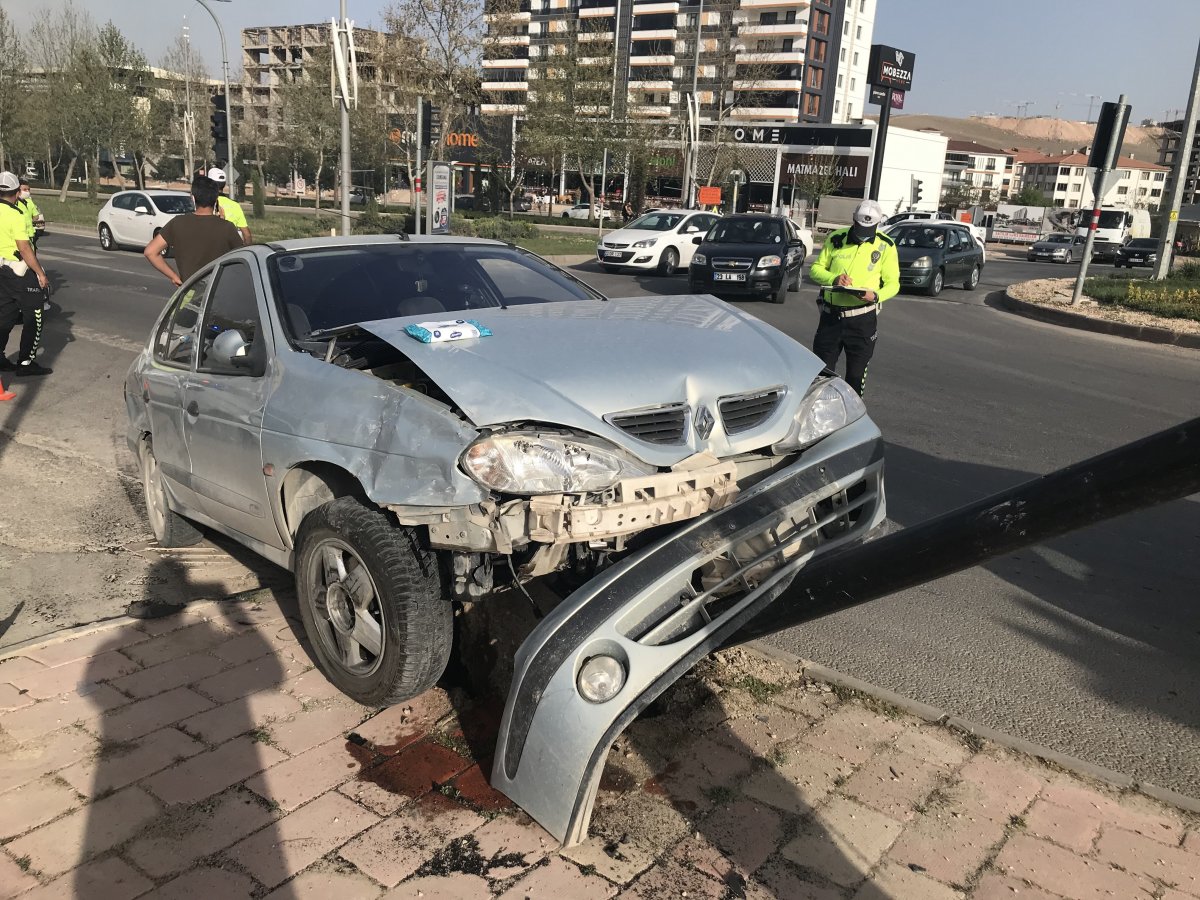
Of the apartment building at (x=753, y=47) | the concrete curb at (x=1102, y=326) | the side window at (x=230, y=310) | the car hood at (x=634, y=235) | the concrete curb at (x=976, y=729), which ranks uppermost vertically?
the apartment building at (x=753, y=47)

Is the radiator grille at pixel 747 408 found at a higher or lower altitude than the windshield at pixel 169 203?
higher

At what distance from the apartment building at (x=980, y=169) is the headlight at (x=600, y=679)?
101528mm

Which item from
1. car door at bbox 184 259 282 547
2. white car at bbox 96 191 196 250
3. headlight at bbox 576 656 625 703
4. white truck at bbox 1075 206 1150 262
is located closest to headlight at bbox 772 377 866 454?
headlight at bbox 576 656 625 703

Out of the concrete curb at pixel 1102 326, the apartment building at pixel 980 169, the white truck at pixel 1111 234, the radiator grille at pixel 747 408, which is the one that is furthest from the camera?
the apartment building at pixel 980 169

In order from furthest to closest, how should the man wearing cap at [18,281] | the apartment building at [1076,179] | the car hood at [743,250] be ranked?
1. the apartment building at [1076,179]
2. the car hood at [743,250]
3. the man wearing cap at [18,281]

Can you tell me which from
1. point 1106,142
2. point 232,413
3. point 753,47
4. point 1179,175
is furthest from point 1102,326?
point 753,47

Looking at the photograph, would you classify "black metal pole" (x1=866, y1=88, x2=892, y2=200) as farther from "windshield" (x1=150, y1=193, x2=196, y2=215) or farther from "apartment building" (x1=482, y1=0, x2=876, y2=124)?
"windshield" (x1=150, y1=193, x2=196, y2=215)

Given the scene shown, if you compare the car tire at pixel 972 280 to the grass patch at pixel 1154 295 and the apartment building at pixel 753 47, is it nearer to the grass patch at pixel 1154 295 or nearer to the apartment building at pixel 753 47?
the grass patch at pixel 1154 295

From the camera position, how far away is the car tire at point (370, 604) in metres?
3.08

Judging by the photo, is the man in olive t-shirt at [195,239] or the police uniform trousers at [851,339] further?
the man in olive t-shirt at [195,239]

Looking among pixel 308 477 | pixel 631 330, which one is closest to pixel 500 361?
pixel 631 330

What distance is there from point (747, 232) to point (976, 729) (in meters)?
15.7

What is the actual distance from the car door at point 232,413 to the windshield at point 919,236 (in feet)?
60.9

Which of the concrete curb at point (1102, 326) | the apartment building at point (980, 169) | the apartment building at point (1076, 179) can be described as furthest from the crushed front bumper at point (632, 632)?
the apartment building at point (1076, 179)
